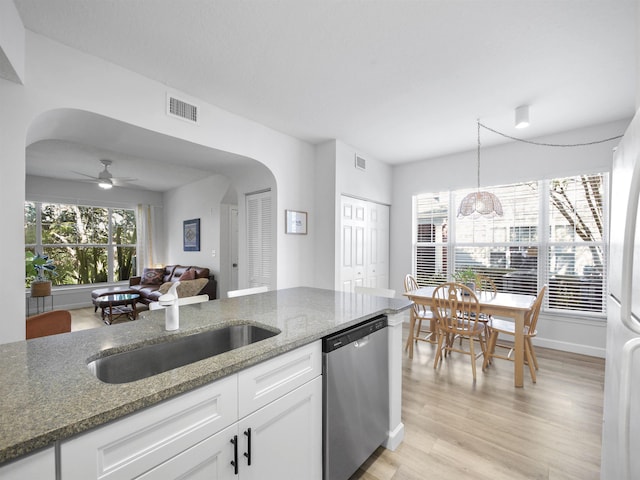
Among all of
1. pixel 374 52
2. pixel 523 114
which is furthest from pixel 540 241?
pixel 374 52

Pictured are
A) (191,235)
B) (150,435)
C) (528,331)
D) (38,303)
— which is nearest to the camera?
(150,435)

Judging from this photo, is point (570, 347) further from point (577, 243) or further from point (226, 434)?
point (226, 434)

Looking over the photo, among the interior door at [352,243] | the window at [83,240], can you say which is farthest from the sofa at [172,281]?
the interior door at [352,243]

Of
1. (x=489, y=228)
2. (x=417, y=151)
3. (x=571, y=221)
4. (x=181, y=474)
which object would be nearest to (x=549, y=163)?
(x=571, y=221)

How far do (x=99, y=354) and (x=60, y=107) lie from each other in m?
1.87

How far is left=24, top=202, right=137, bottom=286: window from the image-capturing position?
19.4 ft

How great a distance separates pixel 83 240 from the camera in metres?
6.41

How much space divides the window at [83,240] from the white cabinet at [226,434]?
7.00 m

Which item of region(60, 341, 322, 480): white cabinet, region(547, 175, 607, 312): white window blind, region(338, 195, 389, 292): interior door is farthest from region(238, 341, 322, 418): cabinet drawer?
region(547, 175, 607, 312): white window blind

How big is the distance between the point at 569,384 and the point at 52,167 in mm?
7772

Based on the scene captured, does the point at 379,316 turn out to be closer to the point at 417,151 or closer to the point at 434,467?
the point at 434,467

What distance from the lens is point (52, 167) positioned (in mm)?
5168

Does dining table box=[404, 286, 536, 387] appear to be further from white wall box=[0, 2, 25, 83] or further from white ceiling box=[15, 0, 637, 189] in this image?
white wall box=[0, 2, 25, 83]

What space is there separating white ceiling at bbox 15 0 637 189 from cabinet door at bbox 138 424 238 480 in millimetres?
2184
